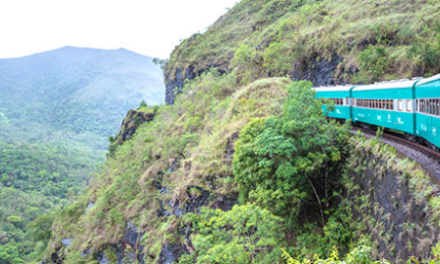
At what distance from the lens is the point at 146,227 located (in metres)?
24.1

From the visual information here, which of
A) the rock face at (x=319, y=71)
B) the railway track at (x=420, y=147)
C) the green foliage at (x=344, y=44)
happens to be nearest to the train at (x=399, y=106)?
the railway track at (x=420, y=147)

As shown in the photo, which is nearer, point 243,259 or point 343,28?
point 243,259

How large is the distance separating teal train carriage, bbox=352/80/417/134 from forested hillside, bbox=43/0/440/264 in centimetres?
220

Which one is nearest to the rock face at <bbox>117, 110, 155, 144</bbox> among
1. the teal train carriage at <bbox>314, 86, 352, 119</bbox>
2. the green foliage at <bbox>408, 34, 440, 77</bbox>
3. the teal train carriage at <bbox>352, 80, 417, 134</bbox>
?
the teal train carriage at <bbox>314, 86, 352, 119</bbox>

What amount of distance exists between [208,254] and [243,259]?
4.14 ft

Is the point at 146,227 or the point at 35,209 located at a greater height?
the point at 146,227

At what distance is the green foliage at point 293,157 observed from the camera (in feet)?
47.3

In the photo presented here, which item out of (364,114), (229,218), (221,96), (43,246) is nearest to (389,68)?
(364,114)

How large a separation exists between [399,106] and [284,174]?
605 cm

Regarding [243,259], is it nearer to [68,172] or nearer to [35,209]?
[35,209]

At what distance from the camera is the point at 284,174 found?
1409 cm

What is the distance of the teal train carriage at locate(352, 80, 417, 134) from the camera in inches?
595

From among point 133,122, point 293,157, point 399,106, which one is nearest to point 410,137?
point 399,106

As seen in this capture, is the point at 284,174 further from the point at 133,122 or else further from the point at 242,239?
the point at 133,122
